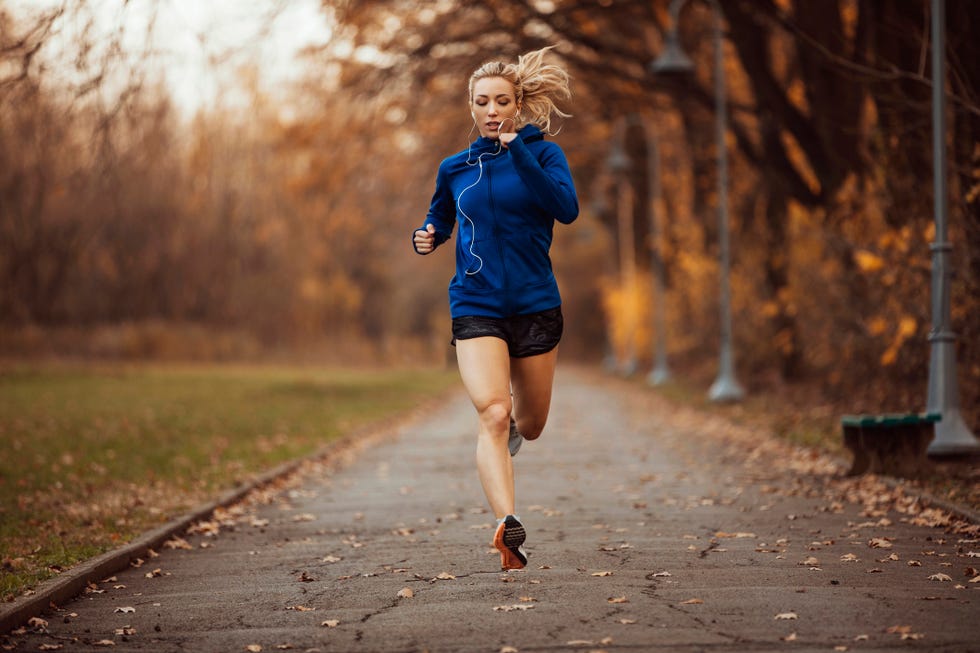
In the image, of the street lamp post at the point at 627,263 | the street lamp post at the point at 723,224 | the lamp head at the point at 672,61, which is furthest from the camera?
the street lamp post at the point at 627,263

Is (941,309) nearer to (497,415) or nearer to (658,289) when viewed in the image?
(497,415)

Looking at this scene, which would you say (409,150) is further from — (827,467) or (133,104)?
(827,467)

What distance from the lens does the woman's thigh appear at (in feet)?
20.8

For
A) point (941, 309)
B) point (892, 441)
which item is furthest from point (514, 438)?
point (941, 309)

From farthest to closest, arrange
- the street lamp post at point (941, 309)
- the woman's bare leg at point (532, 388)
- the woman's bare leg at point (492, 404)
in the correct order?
the street lamp post at point (941, 309)
the woman's bare leg at point (532, 388)
the woman's bare leg at point (492, 404)

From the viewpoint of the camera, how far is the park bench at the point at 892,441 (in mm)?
10266

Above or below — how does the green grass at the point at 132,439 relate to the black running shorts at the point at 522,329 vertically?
below

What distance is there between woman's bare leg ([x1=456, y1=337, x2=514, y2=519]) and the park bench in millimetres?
4837

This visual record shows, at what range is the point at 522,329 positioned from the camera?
647cm

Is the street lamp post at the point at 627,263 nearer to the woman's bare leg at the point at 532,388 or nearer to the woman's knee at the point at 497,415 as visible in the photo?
the woman's bare leg at the point at 532,388

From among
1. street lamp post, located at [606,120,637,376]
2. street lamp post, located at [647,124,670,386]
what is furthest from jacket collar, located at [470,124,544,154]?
A: street lamp post, located at [606,120,637,376]

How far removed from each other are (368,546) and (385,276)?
1978 inches

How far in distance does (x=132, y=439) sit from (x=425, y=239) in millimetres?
10929

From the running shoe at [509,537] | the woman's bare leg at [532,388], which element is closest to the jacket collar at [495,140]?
the woman's bare leg at [532,388]
